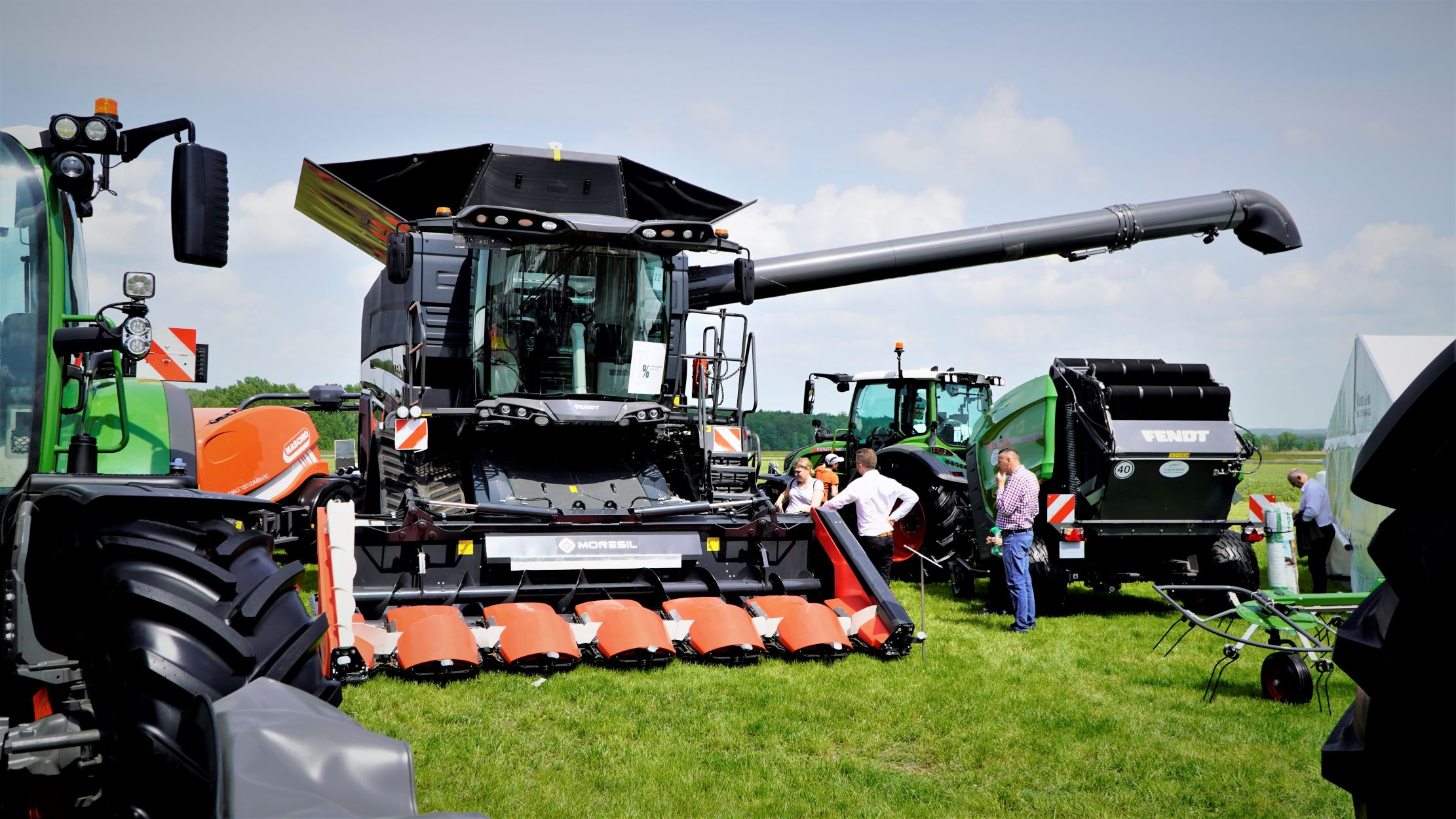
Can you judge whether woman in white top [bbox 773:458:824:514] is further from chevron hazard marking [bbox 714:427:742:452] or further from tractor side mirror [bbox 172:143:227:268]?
tractor side mirror [bbox 172:143:227:268]

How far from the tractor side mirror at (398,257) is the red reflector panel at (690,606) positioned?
314 centimetres

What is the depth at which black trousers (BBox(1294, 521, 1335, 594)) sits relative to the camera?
38.3ft

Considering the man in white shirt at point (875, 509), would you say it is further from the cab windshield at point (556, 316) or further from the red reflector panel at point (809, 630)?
the cab windshield at point (556, 316)

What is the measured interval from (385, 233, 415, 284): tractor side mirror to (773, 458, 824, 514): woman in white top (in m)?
4.88

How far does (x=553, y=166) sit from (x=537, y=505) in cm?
320

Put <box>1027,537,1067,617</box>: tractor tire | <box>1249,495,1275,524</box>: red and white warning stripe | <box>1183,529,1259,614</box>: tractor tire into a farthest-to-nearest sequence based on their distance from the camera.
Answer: <box>1027,537,1067,617</box>: tractor tire < <box>1183,529,1259,614</box>: tractor tire < <box>1249,495,1275,524</box>: red and white warning stripe

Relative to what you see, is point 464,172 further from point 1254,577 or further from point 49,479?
point 1254,577

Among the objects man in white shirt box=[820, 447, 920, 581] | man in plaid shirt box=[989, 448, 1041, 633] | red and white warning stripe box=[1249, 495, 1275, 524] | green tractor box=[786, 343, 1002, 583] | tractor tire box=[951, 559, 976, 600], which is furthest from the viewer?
green tractor box=[786, 343, 1002, 583]

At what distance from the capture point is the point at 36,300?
3.45 metres

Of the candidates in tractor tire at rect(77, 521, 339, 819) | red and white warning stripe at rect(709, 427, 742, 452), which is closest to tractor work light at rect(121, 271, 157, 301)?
tractor tire at rect(77, 521, 339, 819)

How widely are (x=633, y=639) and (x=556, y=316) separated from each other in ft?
9.73

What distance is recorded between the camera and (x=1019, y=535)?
9.70 metres

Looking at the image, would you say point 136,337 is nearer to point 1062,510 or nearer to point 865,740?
point 865,740

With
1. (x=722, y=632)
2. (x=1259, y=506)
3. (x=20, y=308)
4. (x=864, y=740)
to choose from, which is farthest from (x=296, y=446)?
(x=1259, y=506)
